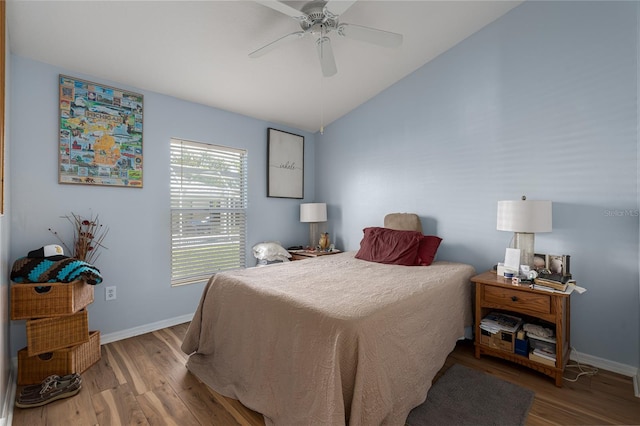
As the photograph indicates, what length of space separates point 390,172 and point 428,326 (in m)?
2.05

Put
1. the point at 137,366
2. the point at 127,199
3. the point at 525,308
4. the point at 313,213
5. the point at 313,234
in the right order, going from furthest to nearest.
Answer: the point at 313,234, the point at 313,213, the point at 127,199, the point at 137,366, the point at 525,308

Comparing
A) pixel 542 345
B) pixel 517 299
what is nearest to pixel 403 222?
pixel 517 299

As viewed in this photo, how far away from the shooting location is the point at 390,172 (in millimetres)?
3459

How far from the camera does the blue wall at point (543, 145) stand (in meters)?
2.10

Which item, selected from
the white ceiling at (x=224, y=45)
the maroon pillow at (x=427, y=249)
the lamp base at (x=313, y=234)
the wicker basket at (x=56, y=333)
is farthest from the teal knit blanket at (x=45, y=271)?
the maroon pillow at (x=427, y=249)

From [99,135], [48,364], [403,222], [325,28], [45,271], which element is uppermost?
[325,28]

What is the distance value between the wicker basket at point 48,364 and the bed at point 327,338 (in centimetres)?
73

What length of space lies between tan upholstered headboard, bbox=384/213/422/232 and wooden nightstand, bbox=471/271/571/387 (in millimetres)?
871

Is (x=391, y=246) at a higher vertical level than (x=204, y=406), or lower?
higher

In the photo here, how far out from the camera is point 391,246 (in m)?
2.87

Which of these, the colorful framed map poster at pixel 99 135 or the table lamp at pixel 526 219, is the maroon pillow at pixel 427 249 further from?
the colorful framed map poster at pixel 99 135

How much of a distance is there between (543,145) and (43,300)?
4004 millimetres

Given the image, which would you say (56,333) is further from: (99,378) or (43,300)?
(99,378)

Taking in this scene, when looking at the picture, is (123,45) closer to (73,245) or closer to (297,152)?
(73,245)
